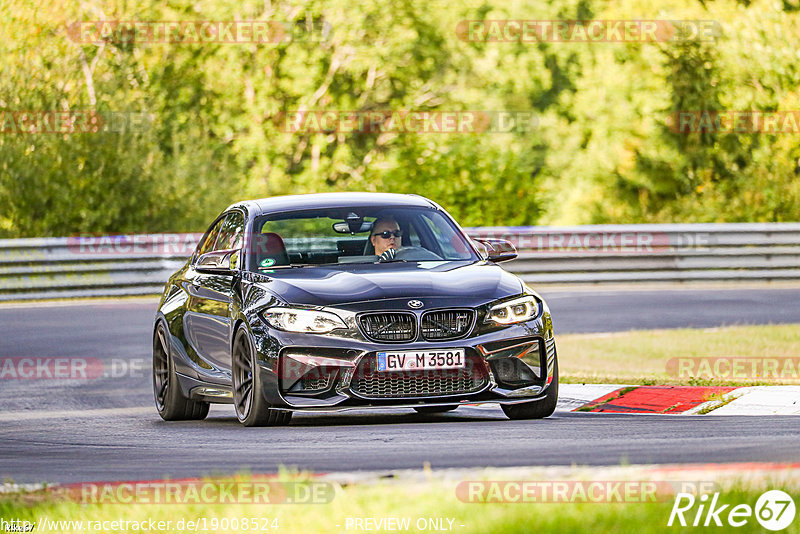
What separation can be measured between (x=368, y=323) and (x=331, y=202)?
1891 mm

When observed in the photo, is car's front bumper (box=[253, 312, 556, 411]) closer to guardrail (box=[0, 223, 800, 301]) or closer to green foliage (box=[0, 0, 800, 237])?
guardrail (box=[0, 223, 800, 301])

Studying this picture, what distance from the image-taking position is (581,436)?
946 cm

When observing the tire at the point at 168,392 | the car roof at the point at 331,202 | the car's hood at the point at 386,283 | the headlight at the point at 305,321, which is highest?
the car roof at the point at 331,202

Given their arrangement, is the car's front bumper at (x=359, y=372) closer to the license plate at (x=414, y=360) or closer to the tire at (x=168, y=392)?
the license plate at (x=414, y=360)

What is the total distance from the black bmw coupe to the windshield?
0.03 feet

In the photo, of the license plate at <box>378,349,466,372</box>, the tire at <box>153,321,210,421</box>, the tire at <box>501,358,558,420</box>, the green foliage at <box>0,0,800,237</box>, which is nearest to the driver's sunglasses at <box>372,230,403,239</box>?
the tire at <box>501,358,558,420</box>

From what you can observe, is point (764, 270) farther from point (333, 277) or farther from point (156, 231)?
point (333, 277)

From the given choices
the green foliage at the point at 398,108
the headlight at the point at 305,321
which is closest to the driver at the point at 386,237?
the headlight at the point at 305,321

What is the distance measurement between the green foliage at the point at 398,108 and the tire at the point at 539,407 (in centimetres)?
2123

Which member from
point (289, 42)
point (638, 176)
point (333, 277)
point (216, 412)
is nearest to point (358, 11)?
point (289, 42)

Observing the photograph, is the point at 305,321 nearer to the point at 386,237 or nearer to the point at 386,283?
the point at 386,283

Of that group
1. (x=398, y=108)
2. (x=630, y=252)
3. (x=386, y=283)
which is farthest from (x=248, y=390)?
(x=398, y=108)

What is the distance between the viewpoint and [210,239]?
12.8 m

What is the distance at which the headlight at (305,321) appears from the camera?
1002cm
